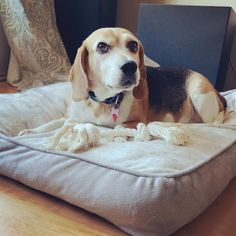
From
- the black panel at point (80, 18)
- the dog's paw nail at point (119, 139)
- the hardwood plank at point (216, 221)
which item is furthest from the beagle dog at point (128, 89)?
the black panel at point (80, 18)

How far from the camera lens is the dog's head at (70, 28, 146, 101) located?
147 cm

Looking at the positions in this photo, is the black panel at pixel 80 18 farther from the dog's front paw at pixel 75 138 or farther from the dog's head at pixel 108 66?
the dog's front paw at pixel 75 138

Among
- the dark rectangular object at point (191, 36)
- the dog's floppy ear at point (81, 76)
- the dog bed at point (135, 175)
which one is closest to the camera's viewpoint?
the dog bed at point (135, 175)

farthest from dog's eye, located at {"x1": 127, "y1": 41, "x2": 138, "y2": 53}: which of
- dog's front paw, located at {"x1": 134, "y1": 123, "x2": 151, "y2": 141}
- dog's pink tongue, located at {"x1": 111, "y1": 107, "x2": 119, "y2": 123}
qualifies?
dog's front paw, located at {"x1": 134, "y1": 123, "x2": 151, "y2": 141}

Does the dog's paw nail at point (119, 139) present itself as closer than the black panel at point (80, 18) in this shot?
Yes

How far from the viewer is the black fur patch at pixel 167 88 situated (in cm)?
195

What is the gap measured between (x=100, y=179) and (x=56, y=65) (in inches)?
76.7

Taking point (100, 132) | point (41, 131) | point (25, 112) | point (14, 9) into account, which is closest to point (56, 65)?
point (14, 9)

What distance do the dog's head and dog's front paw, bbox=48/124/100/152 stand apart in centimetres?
26

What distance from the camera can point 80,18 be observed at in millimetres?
3215

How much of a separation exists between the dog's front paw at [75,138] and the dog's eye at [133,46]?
451 millimetres

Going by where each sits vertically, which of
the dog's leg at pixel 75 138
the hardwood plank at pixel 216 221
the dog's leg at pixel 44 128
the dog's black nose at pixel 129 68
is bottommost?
the hardwood plank at pixel 216 221

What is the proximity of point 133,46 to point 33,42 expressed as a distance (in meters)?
1.44

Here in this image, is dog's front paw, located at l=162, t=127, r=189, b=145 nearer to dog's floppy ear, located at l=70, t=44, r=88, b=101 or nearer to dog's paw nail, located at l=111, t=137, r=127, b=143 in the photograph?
dog's paw nail, located at l=111, t=137, r=127, b=143
